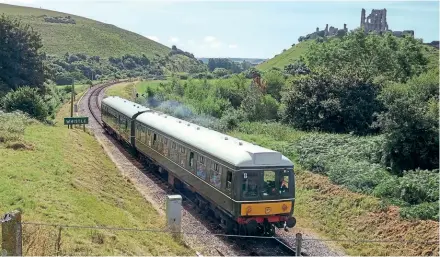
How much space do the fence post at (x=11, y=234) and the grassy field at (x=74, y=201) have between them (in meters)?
1.07

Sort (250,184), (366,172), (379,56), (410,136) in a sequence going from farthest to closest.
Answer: (379,56), (410,136), (366,172), (250,184)

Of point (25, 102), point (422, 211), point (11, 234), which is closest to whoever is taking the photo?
point (11, 234)

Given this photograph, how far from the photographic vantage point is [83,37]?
136 metres

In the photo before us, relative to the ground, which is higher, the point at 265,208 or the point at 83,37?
the point at 83,37

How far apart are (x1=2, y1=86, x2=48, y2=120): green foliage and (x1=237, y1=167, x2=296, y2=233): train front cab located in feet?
85.0

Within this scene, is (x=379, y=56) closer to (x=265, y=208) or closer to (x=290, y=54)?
(x=265, y=208)

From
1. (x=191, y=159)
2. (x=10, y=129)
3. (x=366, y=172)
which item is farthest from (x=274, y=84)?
(x=191, y=159)

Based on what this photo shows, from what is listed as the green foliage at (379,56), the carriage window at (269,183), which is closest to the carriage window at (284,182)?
the carriage window at (269,183)

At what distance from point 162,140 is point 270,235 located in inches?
345

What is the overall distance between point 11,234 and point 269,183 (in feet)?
27.6

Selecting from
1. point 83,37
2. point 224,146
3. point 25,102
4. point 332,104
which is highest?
point 83,37

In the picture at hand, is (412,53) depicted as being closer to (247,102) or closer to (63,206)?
(247,102)

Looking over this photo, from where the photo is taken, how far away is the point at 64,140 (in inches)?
1173

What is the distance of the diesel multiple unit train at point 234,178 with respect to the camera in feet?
51.8
